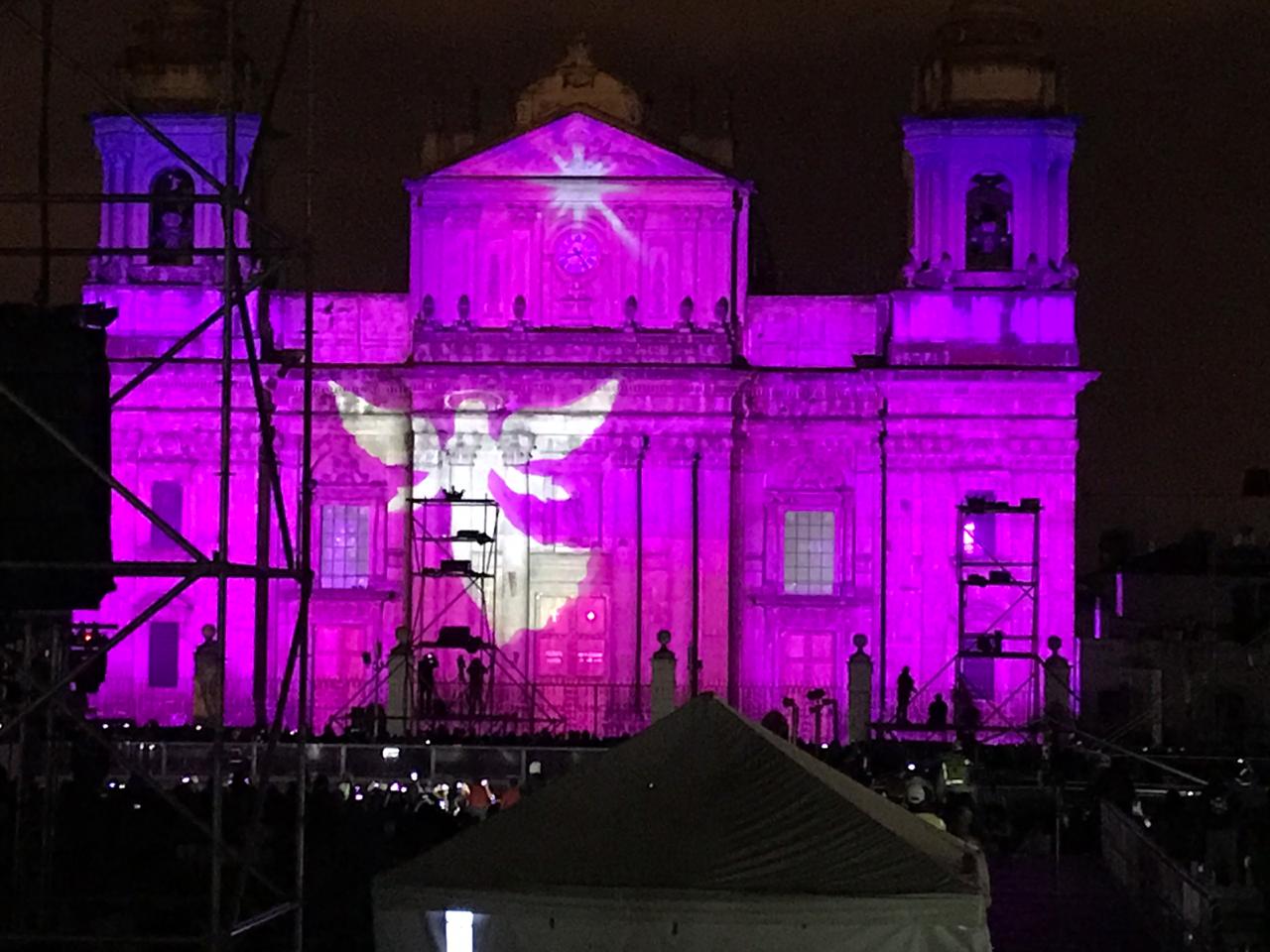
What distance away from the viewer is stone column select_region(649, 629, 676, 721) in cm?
4394

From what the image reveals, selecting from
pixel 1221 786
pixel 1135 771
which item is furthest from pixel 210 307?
pixel 1221 786

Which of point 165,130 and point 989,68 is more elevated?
point 989,68

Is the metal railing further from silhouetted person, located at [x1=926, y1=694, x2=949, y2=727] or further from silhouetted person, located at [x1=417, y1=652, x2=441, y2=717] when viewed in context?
silhouetted person, located at [x1=417, y1=652, x2=441, y2=717]

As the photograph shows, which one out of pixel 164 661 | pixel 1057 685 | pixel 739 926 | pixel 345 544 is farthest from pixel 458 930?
pixel 345 544

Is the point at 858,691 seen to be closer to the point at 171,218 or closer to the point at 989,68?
the point at 989,68

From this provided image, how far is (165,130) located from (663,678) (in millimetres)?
11969

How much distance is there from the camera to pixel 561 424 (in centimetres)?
4838

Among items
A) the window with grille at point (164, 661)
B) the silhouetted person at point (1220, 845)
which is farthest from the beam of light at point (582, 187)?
the silhouetted person at point (1220, 845)

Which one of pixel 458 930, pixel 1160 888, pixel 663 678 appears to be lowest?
pixel 1160 888

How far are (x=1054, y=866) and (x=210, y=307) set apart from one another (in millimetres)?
24569

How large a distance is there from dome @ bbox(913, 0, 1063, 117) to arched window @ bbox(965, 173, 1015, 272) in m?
1.39

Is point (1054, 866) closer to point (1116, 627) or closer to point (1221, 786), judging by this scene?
point (1221, 786)

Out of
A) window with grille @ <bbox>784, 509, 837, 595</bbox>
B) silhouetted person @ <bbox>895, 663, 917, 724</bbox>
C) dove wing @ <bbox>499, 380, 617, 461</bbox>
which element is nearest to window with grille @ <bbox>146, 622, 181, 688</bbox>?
dove wing @ <bbox>499, 380, 617, 461</bbox>

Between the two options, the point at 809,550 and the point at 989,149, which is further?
the point at 809,550
